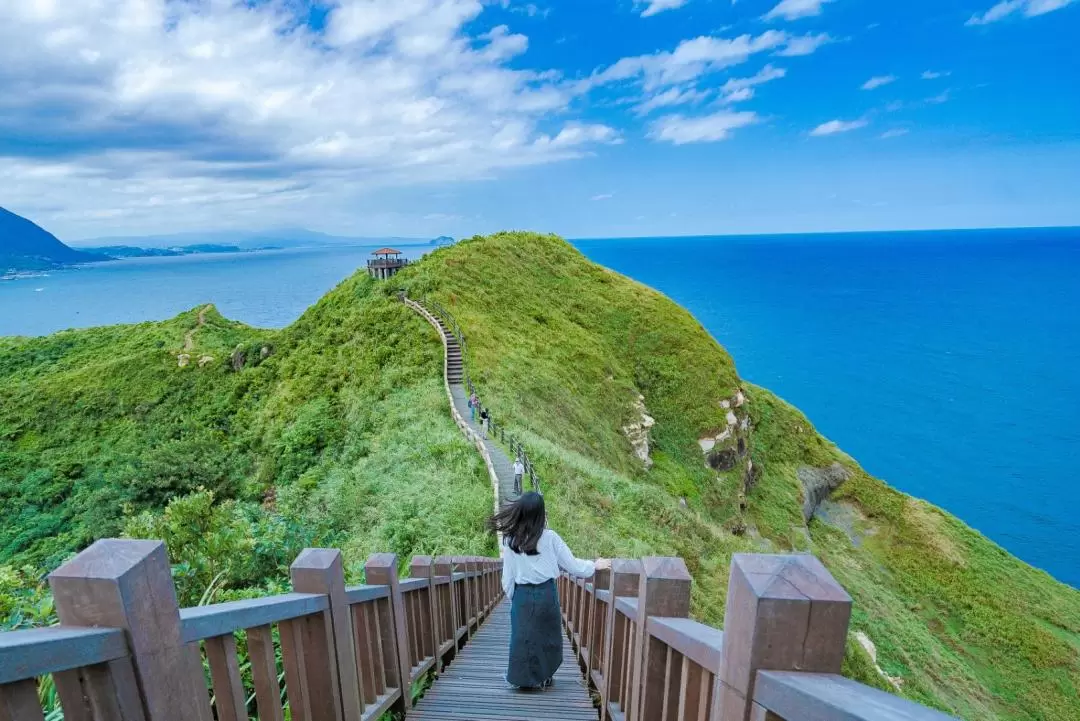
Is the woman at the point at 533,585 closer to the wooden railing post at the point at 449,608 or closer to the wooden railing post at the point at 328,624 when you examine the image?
the wooden railing post at the point at 449,608

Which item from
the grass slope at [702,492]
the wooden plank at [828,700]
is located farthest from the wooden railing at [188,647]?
the grass slope at [702,492]

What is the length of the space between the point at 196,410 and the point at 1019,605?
46.4 metres

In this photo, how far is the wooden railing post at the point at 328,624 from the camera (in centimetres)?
286

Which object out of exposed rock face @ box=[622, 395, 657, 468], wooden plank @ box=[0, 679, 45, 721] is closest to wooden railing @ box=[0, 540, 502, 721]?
wooden plank @ box=[0, 679, 45, 721]

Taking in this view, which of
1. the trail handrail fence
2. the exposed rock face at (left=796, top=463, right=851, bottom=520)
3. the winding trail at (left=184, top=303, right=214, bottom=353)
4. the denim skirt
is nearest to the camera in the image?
the denim skirt

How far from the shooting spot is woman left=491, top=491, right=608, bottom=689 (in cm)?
491

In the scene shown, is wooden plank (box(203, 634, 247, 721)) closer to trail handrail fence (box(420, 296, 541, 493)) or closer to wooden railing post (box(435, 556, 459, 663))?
wooden railing post (box(435, 556, 459, 663))

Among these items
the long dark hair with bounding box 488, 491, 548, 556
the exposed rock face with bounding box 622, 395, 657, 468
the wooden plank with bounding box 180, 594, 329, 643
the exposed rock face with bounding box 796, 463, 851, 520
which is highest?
the wooden plank with bounding box 180, 594, 329, 643

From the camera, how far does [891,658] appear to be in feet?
75.0

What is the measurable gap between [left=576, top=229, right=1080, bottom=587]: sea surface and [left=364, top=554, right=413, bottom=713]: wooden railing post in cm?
6463

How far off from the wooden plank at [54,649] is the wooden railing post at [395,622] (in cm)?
240

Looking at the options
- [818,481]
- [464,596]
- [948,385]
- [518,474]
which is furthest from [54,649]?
[948,385]

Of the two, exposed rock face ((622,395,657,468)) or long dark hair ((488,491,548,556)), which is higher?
long dark hair ((488,491,548,556))

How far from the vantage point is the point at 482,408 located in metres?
21.3
